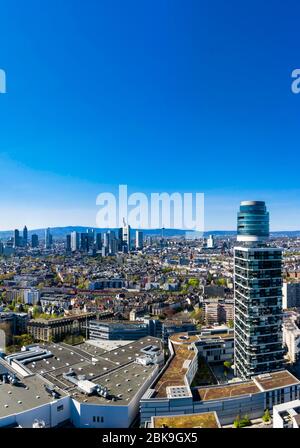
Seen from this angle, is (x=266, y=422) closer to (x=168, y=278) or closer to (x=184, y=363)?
(x=184, y=363)

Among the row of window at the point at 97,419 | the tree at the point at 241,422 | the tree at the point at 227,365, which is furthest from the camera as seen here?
the tree at the point at 227,365

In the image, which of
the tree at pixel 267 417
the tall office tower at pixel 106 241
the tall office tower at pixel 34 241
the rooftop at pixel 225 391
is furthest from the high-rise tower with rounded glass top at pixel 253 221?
the tall office tower at pixel 34 241

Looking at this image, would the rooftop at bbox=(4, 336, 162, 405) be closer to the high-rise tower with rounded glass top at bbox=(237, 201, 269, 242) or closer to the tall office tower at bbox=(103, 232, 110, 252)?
the high-rise tower with rounded glass top at bbox=(237, 201, 269, 242)

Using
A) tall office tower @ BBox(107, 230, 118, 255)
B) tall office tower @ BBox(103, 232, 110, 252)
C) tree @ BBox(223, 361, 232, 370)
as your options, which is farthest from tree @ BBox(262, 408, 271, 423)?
tall office tower @ BBox(103, 232, 110, 252)

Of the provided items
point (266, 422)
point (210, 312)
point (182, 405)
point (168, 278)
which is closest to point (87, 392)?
point (182, 405)

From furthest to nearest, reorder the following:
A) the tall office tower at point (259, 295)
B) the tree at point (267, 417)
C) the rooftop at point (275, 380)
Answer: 1. the tall office tower at point (259, 295)
2. the rooftop at point (275, 380)
3. the tree at point (267, 417)

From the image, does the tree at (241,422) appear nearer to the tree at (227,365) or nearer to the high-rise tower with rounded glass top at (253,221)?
the tree at (227,365)

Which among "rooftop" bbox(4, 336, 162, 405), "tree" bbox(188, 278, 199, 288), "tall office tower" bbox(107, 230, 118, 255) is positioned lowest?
"tree" bbox(188, 278, 199, 288)

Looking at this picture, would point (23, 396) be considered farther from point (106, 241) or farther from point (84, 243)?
point (106, 241)

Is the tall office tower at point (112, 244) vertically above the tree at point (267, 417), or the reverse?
the tall office tower at point (112, 244)
